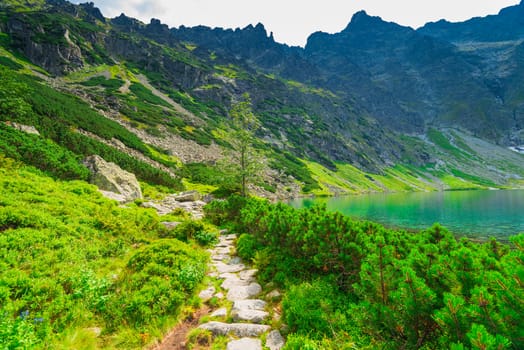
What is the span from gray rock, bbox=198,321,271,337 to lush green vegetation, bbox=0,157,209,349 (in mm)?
1296

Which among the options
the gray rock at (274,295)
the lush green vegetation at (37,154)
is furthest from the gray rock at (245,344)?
the lush green vegetation at (37,154)

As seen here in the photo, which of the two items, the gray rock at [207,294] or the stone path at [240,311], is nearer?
the stone path at [240,311]

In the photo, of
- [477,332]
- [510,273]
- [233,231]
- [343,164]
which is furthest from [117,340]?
[343,164]

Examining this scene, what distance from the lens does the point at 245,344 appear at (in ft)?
19.1

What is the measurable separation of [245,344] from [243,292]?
2.81m

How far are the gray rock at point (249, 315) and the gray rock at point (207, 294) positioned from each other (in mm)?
1633

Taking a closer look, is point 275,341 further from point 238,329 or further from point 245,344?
point 238,329

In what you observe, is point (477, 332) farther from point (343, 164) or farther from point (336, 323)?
point (343, 164)

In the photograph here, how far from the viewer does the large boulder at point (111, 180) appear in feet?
81.3

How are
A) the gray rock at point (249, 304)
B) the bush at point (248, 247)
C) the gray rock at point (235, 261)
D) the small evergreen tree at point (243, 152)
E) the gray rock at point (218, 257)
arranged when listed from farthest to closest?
the small evergreen tree at point (243, 152)
the gray rock at point (218, 257)
the bush at point (248, 247)
the gray rock at point (235, 261)
the gray rock at point (249, 304)

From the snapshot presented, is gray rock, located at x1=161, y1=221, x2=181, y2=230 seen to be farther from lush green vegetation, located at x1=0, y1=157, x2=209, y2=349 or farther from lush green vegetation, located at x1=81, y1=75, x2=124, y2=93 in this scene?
lush green vegetation, located at x1=81, y1=75, x2=124, y2=93

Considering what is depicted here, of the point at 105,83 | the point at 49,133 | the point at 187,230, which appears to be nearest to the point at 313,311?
the point at 187,230

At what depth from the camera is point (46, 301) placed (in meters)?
6.35

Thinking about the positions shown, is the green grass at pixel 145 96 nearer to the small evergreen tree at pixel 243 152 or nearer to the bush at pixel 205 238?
the small evergreen tree at pixel 243 152
